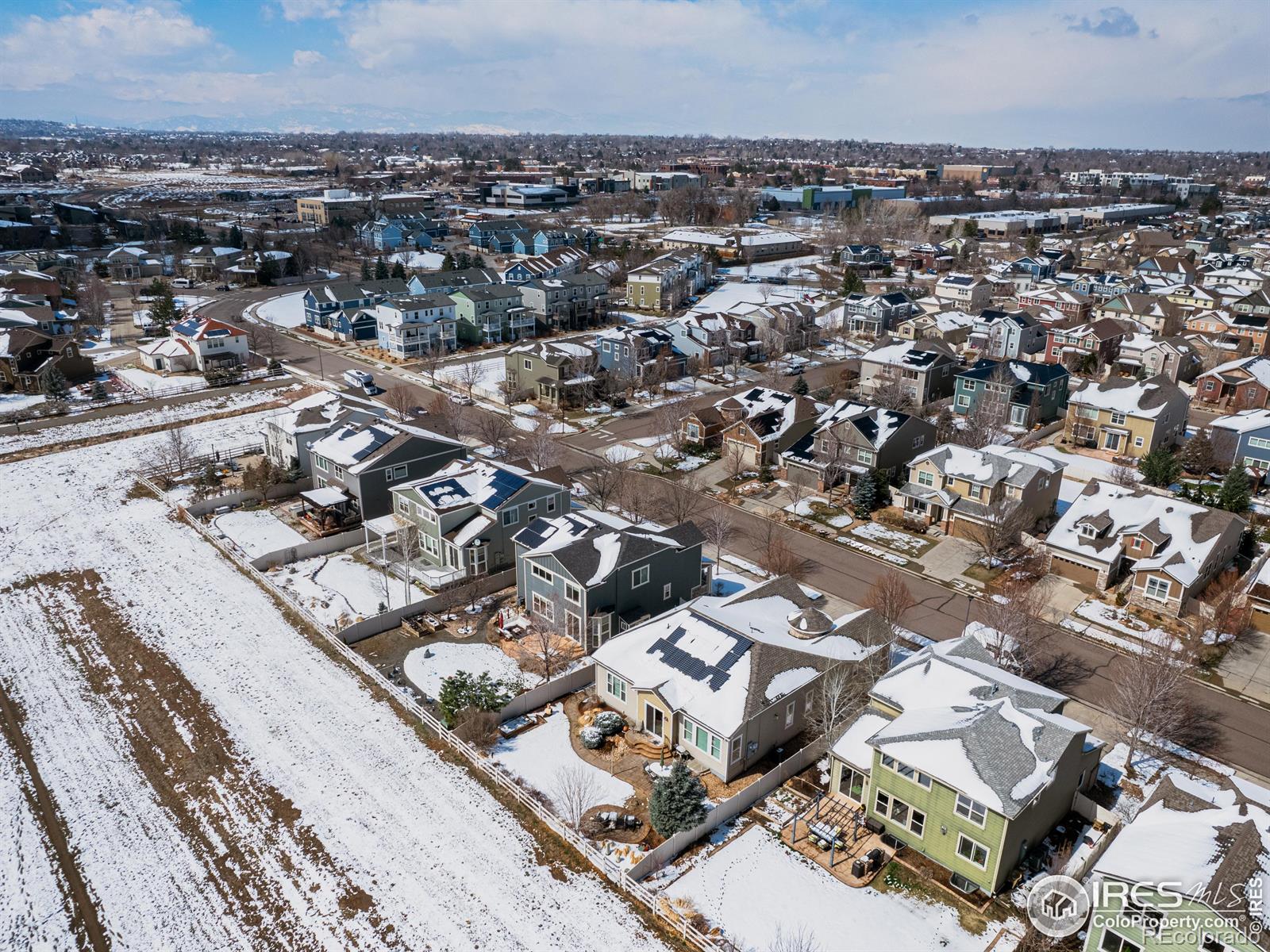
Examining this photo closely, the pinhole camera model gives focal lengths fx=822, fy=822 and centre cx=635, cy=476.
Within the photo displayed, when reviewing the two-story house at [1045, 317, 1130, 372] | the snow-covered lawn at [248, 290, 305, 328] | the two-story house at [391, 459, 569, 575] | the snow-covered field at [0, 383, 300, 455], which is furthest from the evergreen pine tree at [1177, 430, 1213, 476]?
the snow-covered lawn at [248, 290, 305, 328]

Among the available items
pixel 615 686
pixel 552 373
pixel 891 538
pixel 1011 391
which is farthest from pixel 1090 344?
pixel 615 686

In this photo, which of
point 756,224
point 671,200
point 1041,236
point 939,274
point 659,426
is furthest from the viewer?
point 671,200

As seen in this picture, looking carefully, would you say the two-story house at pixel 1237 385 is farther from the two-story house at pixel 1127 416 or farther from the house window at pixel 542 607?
the house window at pixel 542 607

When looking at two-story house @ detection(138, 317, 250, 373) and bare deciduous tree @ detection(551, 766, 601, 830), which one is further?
two-story house @ detection(138, 317, 250, 373)

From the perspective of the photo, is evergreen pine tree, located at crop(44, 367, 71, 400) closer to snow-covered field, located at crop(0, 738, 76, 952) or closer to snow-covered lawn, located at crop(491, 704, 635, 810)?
snow-covered field, located at crop(0, 738, 76, 952)

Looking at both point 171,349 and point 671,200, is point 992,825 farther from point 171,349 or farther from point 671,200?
point 671,200

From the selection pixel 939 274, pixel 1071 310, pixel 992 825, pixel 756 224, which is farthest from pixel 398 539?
pixel 756 224

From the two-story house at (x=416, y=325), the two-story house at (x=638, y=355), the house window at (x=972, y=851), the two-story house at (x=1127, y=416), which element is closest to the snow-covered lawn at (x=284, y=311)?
the two-story house at (x=416, y=325)
